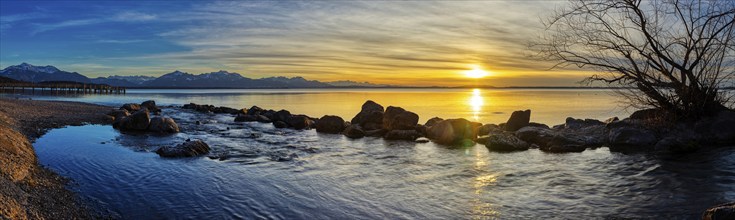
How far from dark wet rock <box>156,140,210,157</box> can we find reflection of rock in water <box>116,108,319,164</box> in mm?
471

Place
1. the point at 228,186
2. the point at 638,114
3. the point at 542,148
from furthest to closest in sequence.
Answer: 1. the point at 638,114
2. the point at 542,148
3. the point at 228,186

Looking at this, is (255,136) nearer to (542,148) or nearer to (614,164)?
(542,148)

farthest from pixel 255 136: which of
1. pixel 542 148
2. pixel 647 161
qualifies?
pixel 647 161

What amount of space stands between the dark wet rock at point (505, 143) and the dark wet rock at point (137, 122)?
20.0 m

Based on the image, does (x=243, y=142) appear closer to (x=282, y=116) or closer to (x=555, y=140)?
(x=282, y=116)

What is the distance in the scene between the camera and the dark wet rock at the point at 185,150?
17.5m

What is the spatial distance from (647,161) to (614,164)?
140 cm

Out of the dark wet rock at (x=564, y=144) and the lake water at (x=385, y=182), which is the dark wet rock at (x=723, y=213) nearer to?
the lake water at (x=385, y=182)

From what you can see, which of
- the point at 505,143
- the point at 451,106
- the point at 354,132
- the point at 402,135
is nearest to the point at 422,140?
the point at 402,135

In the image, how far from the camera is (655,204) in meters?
11.1

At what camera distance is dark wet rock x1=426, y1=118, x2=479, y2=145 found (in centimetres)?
2402

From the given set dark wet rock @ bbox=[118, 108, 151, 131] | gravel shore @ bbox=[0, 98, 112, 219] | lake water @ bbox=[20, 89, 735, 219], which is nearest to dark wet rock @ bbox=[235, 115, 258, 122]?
dark wet rock @ bbox=[118, 108, 151, 131]

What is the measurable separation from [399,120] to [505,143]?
834cm

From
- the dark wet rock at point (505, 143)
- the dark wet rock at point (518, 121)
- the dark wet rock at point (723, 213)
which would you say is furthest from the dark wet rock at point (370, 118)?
the dark wet rock at point (723, 213)
